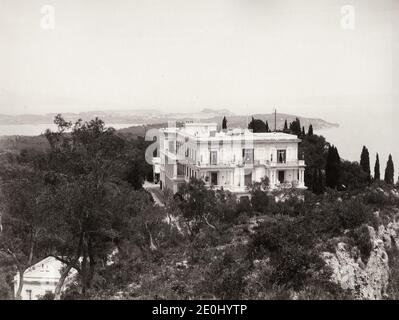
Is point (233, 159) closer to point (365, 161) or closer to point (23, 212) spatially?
point (365, 161)

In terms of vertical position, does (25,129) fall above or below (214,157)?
above

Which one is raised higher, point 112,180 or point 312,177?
point 112,180

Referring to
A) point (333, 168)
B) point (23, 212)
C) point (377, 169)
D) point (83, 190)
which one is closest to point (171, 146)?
point (333, 168)

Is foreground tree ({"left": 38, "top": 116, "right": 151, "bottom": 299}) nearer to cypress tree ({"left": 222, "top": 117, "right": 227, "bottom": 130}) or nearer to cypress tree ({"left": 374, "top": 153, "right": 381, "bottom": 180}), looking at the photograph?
cypress tree ({"left": 222, "top": 117, "right": 227, "bottom": 130})

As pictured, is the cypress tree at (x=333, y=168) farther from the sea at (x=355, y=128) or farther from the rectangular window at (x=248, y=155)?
the rectangular window at (x=248, y=155)

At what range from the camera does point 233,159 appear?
17.4 metres

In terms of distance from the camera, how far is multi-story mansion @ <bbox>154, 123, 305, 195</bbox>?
17234mm

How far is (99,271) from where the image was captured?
8.88 metres

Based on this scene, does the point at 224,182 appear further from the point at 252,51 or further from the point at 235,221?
the point at 252,51

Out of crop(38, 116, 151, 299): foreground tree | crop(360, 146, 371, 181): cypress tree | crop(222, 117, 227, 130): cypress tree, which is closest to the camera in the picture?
crop(38, 116, 151, 299): foreground tree

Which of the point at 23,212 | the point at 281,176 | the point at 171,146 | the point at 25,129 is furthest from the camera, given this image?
the point at 171,146

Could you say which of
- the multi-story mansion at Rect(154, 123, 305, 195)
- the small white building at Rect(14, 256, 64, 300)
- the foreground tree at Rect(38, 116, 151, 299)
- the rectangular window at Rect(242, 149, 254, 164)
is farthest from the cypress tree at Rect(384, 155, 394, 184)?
the small white building at Rect(14, 256, 64, 300)
